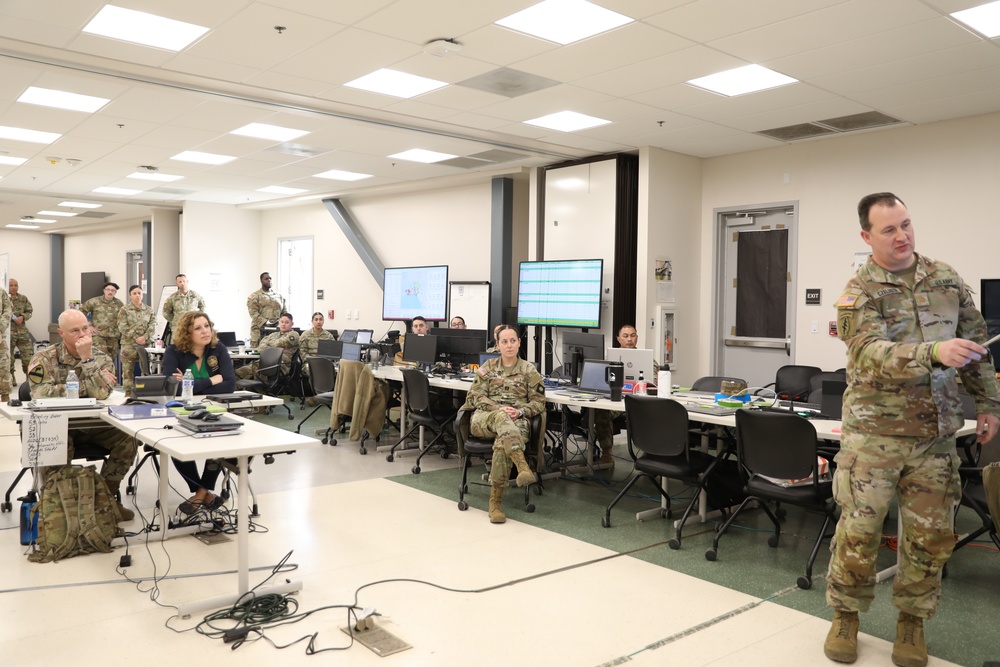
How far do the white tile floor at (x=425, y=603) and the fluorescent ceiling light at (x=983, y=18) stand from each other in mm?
3573

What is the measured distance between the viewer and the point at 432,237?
11.1 m

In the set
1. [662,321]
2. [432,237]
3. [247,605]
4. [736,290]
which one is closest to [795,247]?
[736,290]

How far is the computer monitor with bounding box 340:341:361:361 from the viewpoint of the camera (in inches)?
305

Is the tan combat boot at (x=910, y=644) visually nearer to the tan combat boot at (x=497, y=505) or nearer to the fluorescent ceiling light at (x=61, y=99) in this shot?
the tan combat boot at (x=497, y=505)

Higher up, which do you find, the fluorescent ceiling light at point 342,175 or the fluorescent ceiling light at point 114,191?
the fluorescent ceiling light at point 342,175

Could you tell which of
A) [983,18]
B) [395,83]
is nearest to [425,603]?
[395,83]

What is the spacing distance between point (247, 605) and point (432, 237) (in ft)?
26.5

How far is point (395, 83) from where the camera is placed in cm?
606

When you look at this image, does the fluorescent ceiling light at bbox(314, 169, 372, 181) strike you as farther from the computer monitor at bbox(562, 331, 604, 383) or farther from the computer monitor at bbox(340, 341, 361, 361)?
the computer monitor at bbox(562, 331, 604, 383)

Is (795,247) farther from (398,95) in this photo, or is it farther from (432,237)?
Result: (432,237)

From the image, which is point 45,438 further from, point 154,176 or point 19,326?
point 19,326

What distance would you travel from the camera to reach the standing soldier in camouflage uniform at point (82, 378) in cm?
441

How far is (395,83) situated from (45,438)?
3.67 m

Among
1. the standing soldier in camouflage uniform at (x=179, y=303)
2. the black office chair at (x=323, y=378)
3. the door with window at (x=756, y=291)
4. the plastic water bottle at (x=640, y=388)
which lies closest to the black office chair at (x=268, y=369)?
the black office chair at (x=323, y=378)
